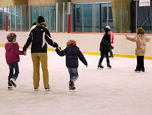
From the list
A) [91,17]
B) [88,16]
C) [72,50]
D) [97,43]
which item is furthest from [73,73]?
[88,16]

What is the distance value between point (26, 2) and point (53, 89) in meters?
23.0

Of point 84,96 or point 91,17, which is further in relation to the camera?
point 91,17

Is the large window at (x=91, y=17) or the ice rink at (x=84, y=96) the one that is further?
the large window at (x=91, y=17)

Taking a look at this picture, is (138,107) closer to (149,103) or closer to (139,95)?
(149,103)

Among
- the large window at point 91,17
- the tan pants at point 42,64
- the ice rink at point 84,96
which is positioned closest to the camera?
the ice rink at point 84,96

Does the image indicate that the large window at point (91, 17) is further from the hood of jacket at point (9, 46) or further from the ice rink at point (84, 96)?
the hood of jacket at point (9, 46)

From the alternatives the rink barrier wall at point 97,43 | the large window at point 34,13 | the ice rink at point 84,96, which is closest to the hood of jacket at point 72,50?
the ice rink at point 84,96

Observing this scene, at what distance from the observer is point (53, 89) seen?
25.2ft

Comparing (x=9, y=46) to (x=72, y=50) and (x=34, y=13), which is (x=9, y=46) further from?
(x=34, y=13)

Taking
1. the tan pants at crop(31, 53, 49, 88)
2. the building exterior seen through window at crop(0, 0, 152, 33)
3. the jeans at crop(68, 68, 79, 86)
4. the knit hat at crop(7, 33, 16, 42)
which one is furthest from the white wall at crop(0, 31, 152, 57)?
the knit hat at crop(7, 33, 16, 42)

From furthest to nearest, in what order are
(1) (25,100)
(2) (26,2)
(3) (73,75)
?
(2) (26,2)
(3) (73,75)
(1) (25,100)

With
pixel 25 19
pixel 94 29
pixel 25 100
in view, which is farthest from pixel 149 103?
pixel 25 19

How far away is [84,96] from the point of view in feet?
22.3

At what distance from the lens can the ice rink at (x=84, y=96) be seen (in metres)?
5.52
